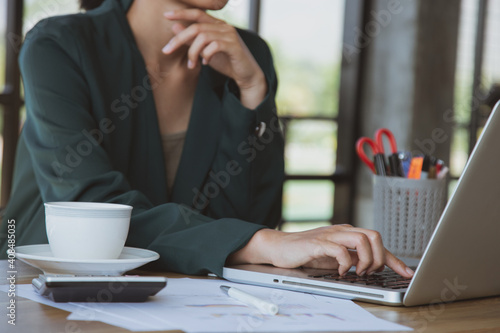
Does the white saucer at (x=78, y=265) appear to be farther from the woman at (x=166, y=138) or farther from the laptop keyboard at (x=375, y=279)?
the laptop keyboard at (x=375, y=279)

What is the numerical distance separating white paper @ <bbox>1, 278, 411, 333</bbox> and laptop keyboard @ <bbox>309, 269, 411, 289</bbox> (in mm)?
57

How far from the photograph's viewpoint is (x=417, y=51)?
141 inches

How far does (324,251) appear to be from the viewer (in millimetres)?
864

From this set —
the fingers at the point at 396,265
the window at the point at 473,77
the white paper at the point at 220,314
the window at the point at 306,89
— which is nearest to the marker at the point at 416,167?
the fingers at the point at 396,265

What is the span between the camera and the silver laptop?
0.71 meters

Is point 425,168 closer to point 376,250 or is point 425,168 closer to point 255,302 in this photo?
point 376,250

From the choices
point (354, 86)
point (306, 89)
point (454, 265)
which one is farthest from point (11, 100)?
point (454, 265)

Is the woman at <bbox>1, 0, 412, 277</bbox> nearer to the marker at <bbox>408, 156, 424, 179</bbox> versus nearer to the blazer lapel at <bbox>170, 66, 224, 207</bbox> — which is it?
the blazer lapel at <bbox>170, 66, 224, 207</bbox>

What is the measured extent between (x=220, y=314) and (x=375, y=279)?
0.92ft

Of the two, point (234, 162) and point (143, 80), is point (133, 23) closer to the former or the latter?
point (143, 80)

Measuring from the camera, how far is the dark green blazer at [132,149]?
0.97m

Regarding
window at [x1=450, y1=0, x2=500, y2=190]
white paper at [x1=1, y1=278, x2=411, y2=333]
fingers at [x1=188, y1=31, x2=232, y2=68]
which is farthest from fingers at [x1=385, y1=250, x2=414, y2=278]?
window at [x1=450, y1=0, x2=500, y2=190]

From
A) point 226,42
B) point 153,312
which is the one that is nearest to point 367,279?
point 153,312

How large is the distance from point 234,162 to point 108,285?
2.62ft
